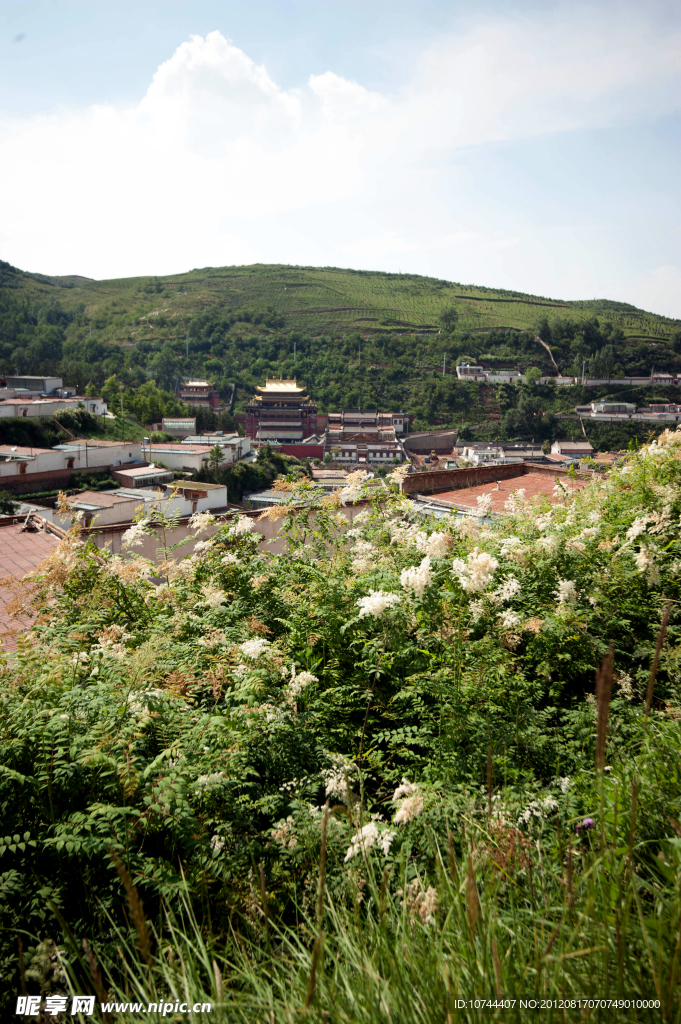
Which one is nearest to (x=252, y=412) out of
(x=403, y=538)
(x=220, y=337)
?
(x=220, y=337)

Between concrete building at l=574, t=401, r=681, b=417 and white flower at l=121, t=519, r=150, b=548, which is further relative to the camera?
concrete building at l=574, t=401, r=681, b=417

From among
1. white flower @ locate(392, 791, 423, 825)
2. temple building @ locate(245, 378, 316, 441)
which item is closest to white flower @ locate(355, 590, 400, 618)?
white flower @ locate(392, 791, 423, 825)

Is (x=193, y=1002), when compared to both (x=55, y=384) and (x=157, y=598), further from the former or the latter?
(x=55, y=384)

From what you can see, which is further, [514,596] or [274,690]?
[514,596]

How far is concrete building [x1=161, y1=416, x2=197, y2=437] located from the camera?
157ft

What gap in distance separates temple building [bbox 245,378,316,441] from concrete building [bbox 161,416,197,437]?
44.4 feet

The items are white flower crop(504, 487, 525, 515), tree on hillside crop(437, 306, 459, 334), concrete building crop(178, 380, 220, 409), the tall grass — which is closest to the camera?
the tall grass

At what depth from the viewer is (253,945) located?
4.17 feet

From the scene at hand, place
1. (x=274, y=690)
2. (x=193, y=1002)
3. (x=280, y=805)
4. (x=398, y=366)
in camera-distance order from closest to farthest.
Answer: (x=193, y=1002) < (x=280, y=805) < (x=274, y=690) < (x=398, y=366)

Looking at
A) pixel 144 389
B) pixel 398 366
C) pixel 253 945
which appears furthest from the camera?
pixel 398 366

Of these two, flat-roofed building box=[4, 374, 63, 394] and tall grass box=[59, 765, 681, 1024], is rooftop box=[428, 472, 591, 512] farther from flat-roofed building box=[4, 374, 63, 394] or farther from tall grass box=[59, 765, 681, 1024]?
flat-roofed building box=[4, 374, 63, 394]

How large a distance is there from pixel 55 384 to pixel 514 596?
55.0 metres

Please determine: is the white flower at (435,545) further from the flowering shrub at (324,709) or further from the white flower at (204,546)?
the white flower at (204,546)

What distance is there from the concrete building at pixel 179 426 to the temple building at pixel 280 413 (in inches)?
533
